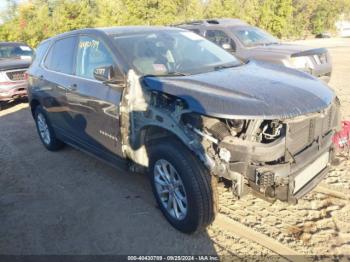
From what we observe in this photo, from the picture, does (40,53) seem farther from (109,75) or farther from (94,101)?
(109,75)

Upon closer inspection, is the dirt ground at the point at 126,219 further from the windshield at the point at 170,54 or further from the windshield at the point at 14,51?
the windshield at the point at 14,51

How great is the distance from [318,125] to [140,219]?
1.91 m

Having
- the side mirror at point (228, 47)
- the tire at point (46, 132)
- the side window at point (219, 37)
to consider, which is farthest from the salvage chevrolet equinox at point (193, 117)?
the side window at point (219, 37)

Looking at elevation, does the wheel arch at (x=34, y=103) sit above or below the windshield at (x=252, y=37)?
below

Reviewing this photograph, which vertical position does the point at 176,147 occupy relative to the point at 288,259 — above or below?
above

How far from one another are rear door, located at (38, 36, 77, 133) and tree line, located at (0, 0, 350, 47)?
2474 centimetres

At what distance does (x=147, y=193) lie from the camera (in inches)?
160

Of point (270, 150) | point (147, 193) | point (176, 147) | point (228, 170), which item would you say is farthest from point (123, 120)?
point (270, 150)

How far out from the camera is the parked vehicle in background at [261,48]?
7.65 m

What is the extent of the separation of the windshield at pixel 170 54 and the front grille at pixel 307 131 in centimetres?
117

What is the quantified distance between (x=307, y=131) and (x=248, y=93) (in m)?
0.63

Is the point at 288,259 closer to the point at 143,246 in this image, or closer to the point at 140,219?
the point at 143,246

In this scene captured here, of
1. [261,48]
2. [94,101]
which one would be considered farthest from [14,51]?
[94,101]

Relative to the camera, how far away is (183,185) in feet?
9.82
